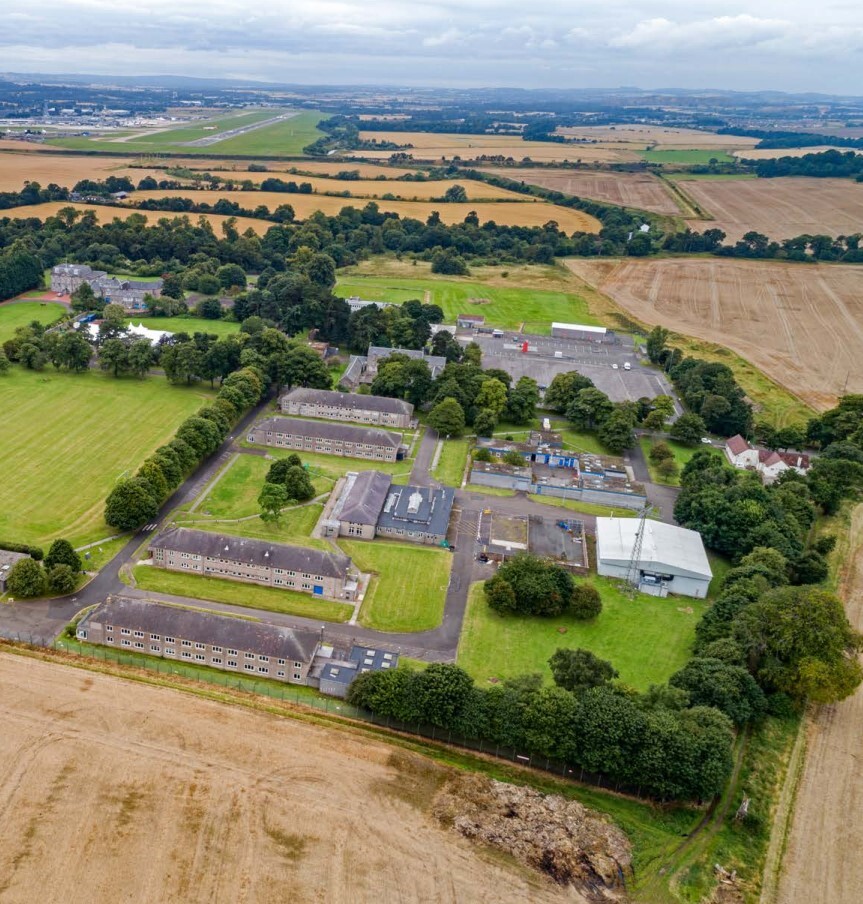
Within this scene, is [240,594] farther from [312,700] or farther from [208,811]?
[208,811]

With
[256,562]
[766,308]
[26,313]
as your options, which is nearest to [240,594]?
[256,562]

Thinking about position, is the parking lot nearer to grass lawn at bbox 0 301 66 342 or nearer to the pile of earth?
the pile of earth

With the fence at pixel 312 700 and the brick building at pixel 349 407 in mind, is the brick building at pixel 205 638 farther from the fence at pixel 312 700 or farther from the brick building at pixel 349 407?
the brick building at pixel 349 407

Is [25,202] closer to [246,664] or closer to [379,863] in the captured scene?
[246,664]

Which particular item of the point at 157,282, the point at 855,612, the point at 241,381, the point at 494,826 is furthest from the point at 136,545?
the point at 157,282

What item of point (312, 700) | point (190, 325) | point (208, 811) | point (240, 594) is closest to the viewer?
point (208, 811)

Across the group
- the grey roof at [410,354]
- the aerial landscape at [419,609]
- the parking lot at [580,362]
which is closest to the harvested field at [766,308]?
the aerial landscape at [419,609]
